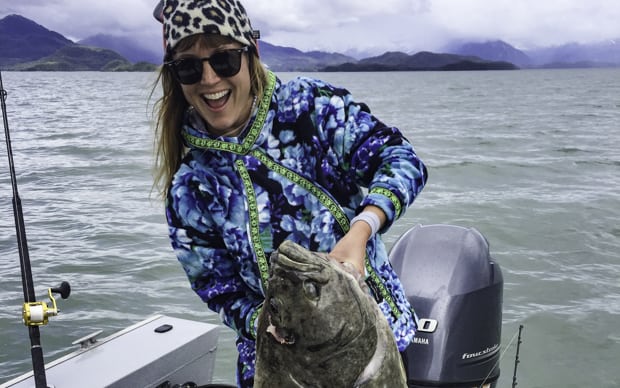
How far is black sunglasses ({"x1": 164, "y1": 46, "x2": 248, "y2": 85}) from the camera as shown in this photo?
2.43 metres

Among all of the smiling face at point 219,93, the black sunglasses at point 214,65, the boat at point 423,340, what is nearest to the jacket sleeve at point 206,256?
the smiling face at point 219,93

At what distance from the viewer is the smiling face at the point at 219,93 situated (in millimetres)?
2436

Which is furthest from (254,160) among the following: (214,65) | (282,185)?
(214,65)

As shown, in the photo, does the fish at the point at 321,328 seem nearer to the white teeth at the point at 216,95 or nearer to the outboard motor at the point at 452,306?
the white teeth at the point at 216,95

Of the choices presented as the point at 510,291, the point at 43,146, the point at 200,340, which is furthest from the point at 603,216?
the point at 43,146

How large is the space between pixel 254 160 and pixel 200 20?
0.56 metres

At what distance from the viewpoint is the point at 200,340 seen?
4.05m

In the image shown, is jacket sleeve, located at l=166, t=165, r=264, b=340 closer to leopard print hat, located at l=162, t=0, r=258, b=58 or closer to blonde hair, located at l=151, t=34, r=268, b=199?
blonde hair, located at l=151, t=34, r=268, b=199

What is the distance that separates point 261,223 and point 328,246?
27 centimetres

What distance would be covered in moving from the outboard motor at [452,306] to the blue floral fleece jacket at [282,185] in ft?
4.20

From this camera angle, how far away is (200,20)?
2.37 m

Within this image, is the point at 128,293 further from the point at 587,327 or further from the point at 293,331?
the point at 293,331

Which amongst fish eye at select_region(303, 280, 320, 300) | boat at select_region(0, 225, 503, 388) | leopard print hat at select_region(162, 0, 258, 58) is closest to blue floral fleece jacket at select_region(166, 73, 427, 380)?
leopard print hat at select_region(162, 0, 258, 58)

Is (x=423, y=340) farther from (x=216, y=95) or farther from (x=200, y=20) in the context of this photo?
(x=200, y=20)
